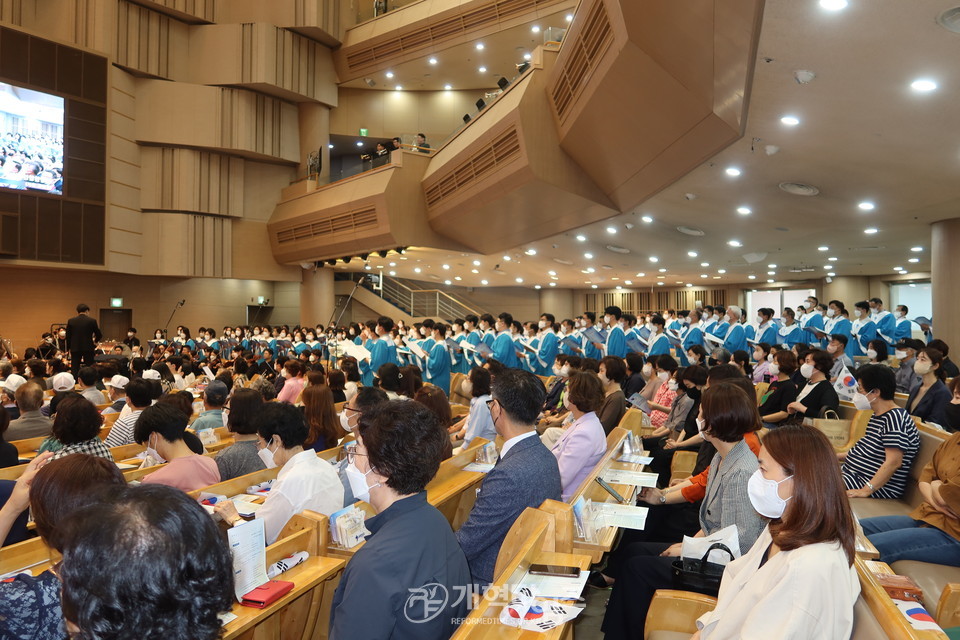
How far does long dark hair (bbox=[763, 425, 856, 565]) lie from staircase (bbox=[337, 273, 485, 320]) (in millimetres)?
22045

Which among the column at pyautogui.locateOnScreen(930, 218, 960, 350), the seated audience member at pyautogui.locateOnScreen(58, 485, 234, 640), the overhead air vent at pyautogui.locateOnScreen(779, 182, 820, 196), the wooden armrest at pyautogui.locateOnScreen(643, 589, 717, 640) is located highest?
the overhead air vent at pyautogui.locateOnScreen(779, 182, 820, 196)

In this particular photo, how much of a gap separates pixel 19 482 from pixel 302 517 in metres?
1.05

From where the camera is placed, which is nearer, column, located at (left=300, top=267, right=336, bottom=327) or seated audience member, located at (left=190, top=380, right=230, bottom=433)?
seated audience member, located at (left=190, top=380, right=230, bottom=433)

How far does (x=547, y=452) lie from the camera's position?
284cm

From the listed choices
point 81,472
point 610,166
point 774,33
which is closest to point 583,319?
point 610,166

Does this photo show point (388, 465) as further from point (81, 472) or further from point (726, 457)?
point (726, 457)

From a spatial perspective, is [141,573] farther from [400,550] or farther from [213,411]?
[213,411]

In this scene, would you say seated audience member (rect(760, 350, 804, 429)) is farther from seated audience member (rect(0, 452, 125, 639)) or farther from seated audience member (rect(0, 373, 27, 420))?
seated audience member (rect(0, 373, 27, 420))

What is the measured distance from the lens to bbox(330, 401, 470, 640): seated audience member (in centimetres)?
162

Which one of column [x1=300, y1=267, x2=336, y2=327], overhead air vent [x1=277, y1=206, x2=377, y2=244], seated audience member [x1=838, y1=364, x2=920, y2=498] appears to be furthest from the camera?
column [x1=300, y1=267, x2=336, y2=327]

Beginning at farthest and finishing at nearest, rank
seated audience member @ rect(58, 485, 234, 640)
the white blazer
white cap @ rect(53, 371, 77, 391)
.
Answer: white cap @ rect(53, 371, 77, 391) < the white blazer < seated audience member @ rect(58, 485, 234, 640)

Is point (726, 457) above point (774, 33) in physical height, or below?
below

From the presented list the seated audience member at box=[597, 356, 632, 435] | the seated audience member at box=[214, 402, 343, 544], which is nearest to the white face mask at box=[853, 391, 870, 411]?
the seated audience member at box=[597, 356, 632, 435]

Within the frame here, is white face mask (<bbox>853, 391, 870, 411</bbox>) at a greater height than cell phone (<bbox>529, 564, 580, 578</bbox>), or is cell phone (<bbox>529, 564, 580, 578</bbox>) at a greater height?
white face mask (<bbox>853, 391, 870, 411</bbox>)
